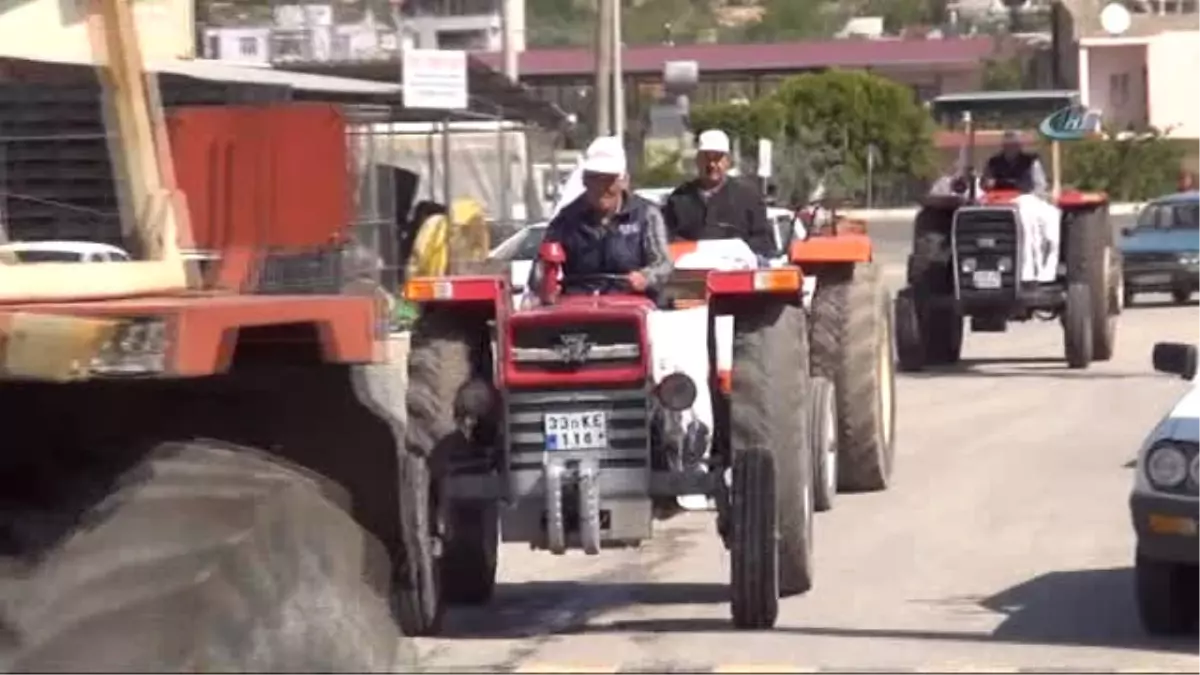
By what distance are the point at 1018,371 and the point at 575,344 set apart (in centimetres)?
1565

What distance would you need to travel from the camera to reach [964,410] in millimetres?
22844

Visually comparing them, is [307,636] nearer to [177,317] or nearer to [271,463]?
[271,463]

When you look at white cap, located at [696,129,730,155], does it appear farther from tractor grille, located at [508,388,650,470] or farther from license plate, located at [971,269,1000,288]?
license plate, located at [971,269,1000,288]

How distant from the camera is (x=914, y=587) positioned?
1332 cm

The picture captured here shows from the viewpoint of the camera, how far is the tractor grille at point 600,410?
38.2ft

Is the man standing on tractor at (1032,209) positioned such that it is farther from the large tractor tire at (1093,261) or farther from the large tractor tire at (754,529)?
the large tractor tire at (754,529)

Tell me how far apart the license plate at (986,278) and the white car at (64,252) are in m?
19.9

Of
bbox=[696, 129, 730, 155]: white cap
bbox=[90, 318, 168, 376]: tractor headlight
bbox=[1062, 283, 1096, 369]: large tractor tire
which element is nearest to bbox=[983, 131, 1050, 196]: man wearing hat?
bbox=[1062, 283, 1096, 369]: large tractor tire

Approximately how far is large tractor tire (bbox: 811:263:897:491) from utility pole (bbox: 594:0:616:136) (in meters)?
23.2

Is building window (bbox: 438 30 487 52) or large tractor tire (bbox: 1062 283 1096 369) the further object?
building window (bbox: 438 30 487 52)

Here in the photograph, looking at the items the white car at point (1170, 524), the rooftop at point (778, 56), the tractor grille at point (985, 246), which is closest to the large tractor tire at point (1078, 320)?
the tractor grille at point (985, 246)

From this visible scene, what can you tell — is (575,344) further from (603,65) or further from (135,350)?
(603,65)

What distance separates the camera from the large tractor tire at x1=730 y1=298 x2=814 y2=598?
11.6 m

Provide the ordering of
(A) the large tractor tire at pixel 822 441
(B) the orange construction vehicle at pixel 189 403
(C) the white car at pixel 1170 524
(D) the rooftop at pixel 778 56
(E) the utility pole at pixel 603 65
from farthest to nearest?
(D) the rooftop at pixel 778 56 < (E) the utility pole at pixel 603 65 < (A) the large tractor tire at pixel 822 441 < (C) the white car at pixel 1170 524 < (B) the orange construction vehicle at pixel 189 403
